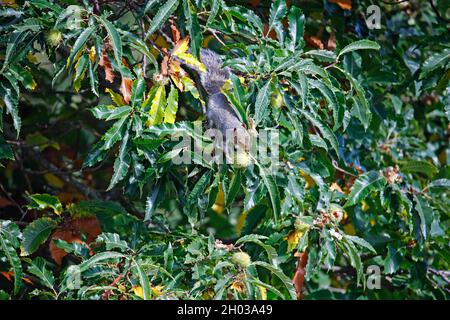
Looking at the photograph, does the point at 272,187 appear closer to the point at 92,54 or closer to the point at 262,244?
the point at 262,244

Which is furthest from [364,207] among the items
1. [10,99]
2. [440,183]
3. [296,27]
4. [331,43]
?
[10,99]

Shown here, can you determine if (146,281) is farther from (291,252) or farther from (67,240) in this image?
(291,252)

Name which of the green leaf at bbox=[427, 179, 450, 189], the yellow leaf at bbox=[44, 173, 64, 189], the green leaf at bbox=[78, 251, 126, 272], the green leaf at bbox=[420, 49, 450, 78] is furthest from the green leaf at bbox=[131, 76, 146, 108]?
the yellow leaf at bbox=[44, 173, 64, 189]

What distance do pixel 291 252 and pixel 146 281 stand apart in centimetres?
61

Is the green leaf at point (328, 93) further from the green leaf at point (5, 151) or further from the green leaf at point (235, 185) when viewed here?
the green leaf at point (5, 151)

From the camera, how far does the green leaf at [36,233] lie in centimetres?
186

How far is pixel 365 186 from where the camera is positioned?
2.04m

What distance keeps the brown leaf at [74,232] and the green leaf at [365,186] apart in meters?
0.68

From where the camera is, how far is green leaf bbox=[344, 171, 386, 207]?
6.63ft

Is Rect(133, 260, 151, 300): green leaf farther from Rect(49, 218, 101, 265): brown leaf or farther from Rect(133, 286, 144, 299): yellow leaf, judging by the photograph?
Rect(49, 218, 101, 265): brown leaf

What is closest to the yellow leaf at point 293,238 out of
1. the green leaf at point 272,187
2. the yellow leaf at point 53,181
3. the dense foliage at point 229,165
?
the dense foliage at point 229,165

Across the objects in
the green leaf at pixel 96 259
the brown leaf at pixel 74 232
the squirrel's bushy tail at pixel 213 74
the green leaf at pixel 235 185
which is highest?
the squirrel's bushy tail at pixel 213 74

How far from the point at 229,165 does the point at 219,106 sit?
135mm

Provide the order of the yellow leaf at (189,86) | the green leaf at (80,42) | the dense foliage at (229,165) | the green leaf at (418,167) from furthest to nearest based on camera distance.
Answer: the green leaf at (418,167), the yellow leaf at (189,86), the dense foliage at (229,165), the green leaf at (80,42)
